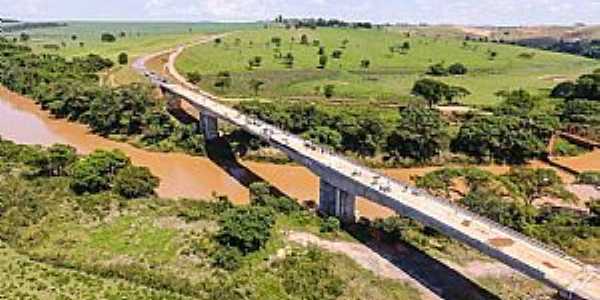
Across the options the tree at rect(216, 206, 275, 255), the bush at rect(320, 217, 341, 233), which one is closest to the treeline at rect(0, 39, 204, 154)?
the tree at rect(216, 206, 275, 255)

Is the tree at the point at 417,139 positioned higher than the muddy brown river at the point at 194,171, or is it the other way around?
the tree at the point at 417,139

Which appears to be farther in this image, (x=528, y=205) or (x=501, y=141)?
(x=501, y=141)

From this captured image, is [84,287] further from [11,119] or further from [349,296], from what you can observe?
[11,119]

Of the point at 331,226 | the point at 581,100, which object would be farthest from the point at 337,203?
the point at 581,100

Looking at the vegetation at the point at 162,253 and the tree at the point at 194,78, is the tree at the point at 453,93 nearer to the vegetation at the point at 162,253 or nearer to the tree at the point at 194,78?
the tree at the point at 194,78

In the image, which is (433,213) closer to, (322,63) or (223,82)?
(223,82)

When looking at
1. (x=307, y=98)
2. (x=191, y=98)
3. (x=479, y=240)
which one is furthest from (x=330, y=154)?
(x=307, y=98)

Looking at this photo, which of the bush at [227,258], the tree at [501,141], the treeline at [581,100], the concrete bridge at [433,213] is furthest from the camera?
the treeline at [581,100]

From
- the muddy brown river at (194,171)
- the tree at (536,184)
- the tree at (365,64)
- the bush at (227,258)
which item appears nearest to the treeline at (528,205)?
the tree at (536,184)
